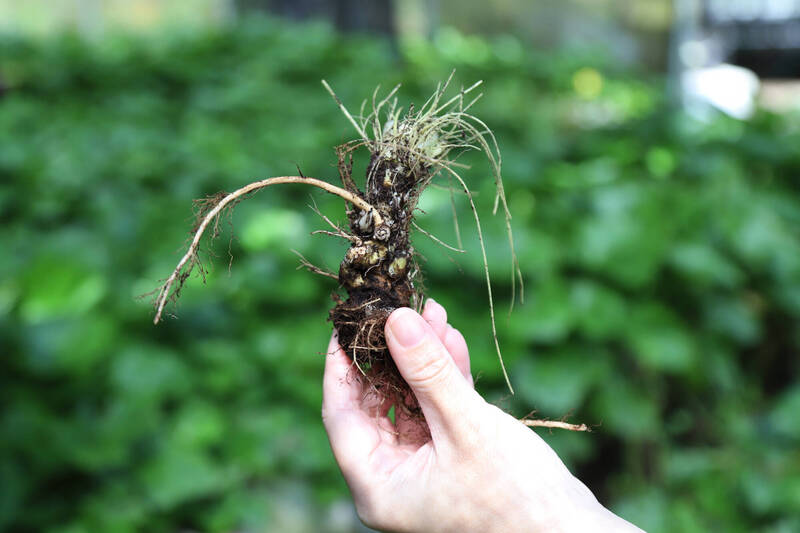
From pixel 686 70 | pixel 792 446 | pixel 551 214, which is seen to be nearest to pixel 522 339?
pixel 551 214

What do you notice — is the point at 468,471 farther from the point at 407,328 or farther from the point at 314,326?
the point at 314,326

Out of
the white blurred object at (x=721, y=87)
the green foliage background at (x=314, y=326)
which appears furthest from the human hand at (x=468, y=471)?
the white blurred object at (x=721, y=87)

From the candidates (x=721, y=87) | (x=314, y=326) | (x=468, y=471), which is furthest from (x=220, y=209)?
(x=721, y=87)

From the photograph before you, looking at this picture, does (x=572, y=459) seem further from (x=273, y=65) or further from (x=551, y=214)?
(x=273, y=65)

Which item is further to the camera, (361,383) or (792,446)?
(792,446)

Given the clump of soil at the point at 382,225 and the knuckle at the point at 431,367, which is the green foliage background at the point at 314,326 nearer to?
the clump of soil at the point at 382,225

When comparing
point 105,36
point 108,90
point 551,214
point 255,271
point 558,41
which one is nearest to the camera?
point 255,271

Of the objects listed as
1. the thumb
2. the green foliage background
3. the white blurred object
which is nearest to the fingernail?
the thumb
